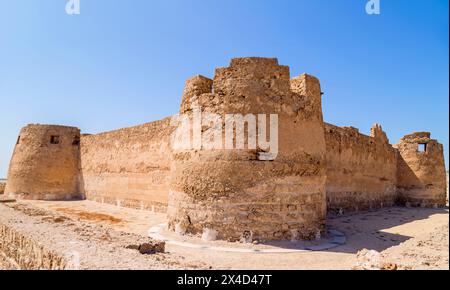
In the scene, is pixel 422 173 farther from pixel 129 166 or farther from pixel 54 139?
pixel 54 139

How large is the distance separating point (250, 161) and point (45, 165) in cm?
1654

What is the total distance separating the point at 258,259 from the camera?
6.01m

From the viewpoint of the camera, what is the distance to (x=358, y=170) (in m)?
15.8

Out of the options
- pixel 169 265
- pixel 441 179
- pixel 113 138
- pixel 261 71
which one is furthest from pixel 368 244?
pixel 441 179

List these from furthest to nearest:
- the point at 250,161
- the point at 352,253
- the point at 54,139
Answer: the point at 54,139 → the point at 250,161 → the point at 352,253

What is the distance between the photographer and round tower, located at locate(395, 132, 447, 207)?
63.6 feet

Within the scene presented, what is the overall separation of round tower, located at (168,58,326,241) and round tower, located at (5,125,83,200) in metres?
14.5

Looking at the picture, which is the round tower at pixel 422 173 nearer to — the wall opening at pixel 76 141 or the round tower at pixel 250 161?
the round tower at pixel 250 161

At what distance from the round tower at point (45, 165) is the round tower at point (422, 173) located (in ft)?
65.7

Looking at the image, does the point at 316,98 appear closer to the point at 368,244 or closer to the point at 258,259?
the point at 368,244

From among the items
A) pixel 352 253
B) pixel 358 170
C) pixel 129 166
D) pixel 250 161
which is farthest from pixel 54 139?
pixel 352 253

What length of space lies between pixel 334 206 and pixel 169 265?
1118 cm

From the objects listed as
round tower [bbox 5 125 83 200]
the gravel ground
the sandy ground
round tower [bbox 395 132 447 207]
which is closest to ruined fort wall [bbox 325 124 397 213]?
round tower [bbox 395 132 447 207]

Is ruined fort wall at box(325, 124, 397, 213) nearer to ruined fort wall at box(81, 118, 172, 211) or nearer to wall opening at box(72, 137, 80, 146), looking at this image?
ruined fort wall at box(81, 118, 172, 211)
